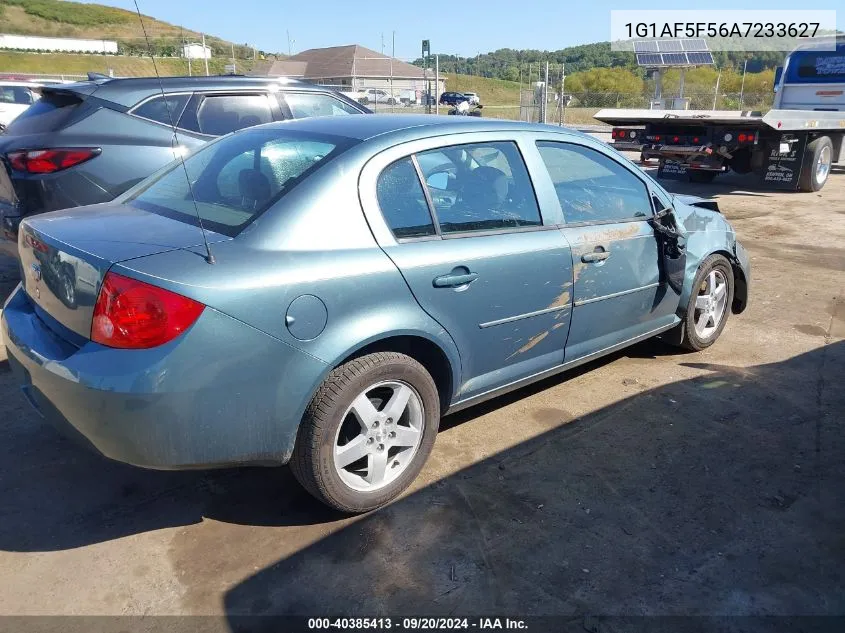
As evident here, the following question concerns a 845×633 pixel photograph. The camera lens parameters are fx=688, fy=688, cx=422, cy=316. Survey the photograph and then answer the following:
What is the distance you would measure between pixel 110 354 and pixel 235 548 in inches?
37.0

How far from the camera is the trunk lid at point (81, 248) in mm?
→ 2479

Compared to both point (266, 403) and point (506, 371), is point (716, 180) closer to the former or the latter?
point (506, 371)

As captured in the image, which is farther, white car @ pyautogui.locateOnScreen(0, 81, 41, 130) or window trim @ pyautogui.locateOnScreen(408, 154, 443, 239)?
white car @ pyautogui.locateOnScreen(0, 81, 41, 130)

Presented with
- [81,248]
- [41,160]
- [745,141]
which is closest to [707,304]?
[81,248]

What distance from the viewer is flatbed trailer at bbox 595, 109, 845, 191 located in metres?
11.6

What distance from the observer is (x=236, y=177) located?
3.13 metres

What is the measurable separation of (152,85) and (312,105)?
4.84ft

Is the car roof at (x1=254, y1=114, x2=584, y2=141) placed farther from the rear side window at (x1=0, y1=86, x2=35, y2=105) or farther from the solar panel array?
the solar panel array

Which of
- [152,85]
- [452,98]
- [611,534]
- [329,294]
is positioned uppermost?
[452,98]

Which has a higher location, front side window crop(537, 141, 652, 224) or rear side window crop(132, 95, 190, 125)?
rear side window crop(132, 95, 190, 125)

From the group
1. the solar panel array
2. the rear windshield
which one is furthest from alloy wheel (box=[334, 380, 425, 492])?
the solar panel array

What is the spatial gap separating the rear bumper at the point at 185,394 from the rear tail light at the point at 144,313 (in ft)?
Result: 0.11

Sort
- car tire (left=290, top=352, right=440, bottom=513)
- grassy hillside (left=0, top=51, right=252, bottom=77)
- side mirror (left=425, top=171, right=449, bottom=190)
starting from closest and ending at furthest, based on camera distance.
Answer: car tire (left=290, top=352, right=440, bottom=513) < side mirror (left=425, top=171, right=449, bottom=190) < grassy hillside (left=0, top=51, right=252, bottom=77)

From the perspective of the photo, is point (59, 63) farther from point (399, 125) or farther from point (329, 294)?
point (329, 294)
